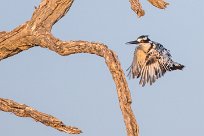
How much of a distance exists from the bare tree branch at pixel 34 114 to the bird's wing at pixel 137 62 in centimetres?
233

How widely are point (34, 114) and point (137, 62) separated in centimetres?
267

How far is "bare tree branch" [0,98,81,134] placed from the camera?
21.4 feet

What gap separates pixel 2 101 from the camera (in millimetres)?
7246

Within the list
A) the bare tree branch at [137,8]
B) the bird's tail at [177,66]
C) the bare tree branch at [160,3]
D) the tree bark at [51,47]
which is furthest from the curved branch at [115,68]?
the bird's tail at [177,66]

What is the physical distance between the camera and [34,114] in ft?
22.5

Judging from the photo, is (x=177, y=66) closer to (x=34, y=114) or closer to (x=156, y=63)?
(x=156, y=63)

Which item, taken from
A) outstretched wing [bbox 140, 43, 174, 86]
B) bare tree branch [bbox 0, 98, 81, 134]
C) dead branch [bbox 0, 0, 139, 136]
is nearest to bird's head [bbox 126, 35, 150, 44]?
outstretched wing [bbox 140, 43, 174, 86]

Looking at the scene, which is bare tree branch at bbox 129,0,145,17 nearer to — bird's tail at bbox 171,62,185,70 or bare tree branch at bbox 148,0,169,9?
bare tree branch at bbox 148,0,169,9

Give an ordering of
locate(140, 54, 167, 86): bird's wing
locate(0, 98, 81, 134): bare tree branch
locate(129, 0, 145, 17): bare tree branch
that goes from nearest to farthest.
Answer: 1. locate(0, 98, 81, 134): bare tree branch
2. locate(129, 0, 145, 17): bare tree branch
3. locate(140, 54, 167, 86): bird's wing

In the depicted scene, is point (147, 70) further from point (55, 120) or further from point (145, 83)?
point (55, 120)

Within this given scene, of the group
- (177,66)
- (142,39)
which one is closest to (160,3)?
(142,39)

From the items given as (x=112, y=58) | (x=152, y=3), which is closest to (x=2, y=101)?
(x=112, y=58)

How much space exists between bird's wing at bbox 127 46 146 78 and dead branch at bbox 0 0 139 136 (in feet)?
5.34

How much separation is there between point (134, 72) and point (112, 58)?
2880 mm
